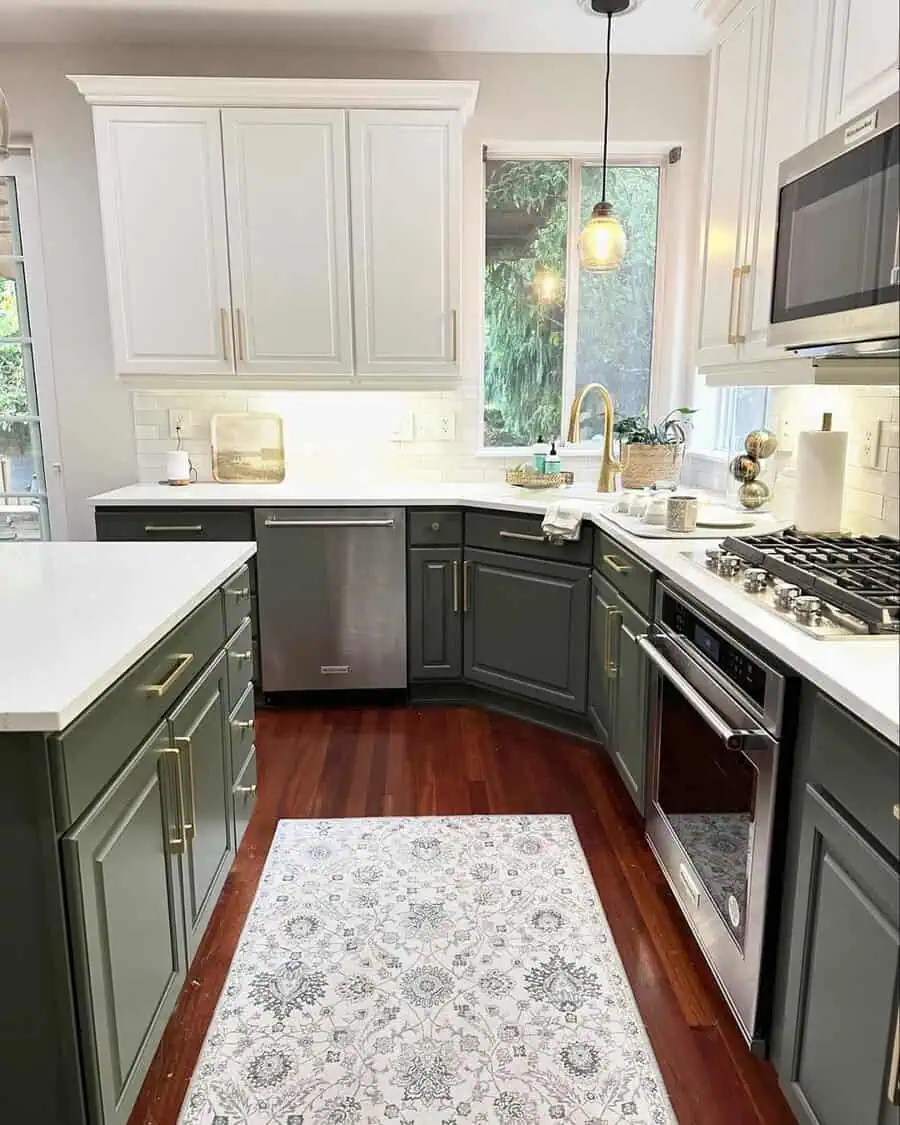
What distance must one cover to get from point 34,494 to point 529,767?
254 centimetres

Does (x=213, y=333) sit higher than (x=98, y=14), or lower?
lower

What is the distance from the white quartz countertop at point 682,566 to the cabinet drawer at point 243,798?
123cm

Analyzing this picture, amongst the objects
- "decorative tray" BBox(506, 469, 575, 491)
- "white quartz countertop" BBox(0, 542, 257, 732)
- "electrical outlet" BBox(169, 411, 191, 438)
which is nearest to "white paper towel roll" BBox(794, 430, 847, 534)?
"decorative tray" BBox(506, 469, 575, 491)

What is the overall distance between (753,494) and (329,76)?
245cm

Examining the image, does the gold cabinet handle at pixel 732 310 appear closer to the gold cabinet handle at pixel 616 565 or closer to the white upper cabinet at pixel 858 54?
the white upper cabinet at pixel 858 54

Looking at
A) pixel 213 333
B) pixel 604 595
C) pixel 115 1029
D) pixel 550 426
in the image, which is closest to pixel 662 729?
pixel 604 595

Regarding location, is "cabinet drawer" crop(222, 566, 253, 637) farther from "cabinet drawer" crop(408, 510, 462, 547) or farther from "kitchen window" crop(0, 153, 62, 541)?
"kitchen window" crop(0, 153, 62, 541)

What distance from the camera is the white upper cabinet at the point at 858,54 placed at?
5.27 feet

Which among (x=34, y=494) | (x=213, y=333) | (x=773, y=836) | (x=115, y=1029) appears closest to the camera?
(x=115, y=1029)

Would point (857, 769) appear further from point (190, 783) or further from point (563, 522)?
point (563, 522)

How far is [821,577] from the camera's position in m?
1.62

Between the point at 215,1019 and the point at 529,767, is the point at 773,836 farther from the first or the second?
the point at 529,767

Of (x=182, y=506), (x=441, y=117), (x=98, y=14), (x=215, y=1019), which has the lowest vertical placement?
(x=215, y=1019)

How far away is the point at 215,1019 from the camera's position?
174cm
